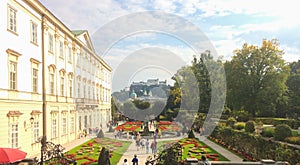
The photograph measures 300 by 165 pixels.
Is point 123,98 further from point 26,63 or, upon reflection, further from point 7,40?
point 7,40

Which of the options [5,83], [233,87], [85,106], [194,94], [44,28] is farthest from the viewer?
[194,94]

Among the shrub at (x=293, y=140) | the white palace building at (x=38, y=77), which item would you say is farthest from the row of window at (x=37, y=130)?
the shrub at (x=293, y=140)

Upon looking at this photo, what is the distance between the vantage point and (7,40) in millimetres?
15414

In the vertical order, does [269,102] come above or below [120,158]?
above

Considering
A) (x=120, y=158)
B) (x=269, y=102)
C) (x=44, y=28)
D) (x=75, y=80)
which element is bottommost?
(x=120, y=158)

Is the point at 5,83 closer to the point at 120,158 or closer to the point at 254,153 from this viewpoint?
the point at 120,158

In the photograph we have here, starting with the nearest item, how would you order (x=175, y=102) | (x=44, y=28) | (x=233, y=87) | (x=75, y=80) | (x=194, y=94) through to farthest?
(x=44, y=28)
(x=75, y=80)
(x=233, y=87)
(x=194, y=94)
(x=175, y=102)

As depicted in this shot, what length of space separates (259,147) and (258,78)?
2020cm

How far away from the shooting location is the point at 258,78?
36.1 meters

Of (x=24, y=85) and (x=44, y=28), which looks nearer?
(x=24, y=85)

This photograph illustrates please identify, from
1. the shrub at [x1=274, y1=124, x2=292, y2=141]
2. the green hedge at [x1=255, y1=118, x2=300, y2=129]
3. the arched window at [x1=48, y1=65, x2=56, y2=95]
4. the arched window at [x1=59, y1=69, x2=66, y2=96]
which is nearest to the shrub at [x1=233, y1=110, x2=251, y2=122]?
the green hedge at [x1=255, y1=118, x2=300, y2=129]

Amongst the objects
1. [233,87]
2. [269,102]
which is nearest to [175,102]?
[233,87]

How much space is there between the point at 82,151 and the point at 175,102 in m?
29.8

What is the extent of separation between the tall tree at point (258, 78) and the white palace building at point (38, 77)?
1853 cm
